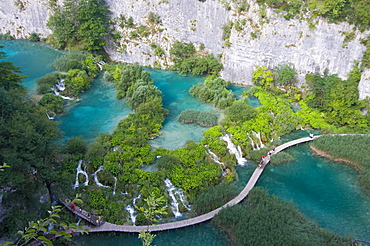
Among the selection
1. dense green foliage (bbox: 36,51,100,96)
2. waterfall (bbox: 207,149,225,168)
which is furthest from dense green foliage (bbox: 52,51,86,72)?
waterfall (bbox: 207,149,225,168)

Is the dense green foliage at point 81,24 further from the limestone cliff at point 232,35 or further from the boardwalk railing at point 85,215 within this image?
the boardwalk railing at point 85,215

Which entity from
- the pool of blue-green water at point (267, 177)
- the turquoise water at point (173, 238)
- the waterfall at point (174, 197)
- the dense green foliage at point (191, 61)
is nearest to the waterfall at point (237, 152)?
the pool of blue-green water at point (267, 177)

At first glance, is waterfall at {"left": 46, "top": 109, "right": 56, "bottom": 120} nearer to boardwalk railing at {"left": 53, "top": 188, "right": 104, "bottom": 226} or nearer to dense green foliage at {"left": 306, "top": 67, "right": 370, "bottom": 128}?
boardwalk railing at {"left": 53, "top": 188, "right": 104, "bottom": 226}

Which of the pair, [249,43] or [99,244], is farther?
[249,43]

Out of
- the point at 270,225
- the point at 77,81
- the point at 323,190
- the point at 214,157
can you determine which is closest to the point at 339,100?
the point at 323,190

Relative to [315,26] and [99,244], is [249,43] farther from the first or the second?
[99,244]

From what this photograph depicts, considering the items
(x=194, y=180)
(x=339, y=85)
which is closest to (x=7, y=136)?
(x=194, y=180)
